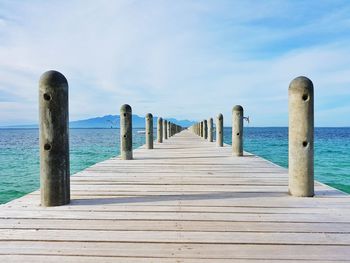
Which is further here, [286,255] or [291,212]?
[291,212]

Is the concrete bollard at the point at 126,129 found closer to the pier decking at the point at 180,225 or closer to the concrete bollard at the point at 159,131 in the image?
the pier decking at the point at 180,225

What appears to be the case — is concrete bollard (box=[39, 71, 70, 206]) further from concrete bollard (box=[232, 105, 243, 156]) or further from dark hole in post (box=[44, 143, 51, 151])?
concrete bollard (box=[232, 105, 243, 156])

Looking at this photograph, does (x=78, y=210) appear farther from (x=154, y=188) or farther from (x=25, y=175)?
(x=25, y=175)

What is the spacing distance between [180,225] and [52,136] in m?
1.76

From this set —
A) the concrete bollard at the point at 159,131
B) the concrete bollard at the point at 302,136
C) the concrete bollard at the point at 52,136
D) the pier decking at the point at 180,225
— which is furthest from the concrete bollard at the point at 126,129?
the concrete bollard at the point at 159,131

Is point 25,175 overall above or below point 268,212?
below

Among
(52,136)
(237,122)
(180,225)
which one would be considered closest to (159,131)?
(237,122)

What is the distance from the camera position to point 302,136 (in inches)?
156

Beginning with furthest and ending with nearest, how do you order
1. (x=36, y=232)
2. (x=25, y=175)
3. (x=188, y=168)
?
(x=25, y=175), (x=188, y=168), (x=36, y=232)

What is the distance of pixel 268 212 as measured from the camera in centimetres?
324

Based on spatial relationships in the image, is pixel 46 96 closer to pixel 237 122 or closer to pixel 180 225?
pixel 180 225

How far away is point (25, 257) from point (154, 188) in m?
2.40

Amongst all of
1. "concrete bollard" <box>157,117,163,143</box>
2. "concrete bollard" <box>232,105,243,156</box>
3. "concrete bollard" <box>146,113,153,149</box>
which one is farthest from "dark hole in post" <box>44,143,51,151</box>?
"concrete bollard" <box>157,117,163,143</box>

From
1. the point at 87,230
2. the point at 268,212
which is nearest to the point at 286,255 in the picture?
the point at 268,212
